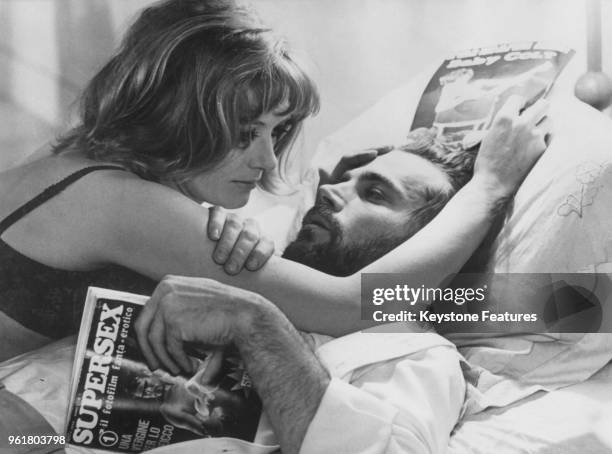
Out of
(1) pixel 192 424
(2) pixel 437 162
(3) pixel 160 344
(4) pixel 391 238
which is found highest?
(2) pixel 437 162

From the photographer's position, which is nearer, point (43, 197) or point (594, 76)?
point (43, 197)

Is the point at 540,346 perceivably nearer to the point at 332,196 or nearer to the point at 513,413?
the point at 513,413

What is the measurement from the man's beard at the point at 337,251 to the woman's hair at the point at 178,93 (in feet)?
0.60

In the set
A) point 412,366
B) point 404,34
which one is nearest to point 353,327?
point 412,366

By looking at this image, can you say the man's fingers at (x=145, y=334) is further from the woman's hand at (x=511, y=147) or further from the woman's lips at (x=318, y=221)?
the woman's hand at (x=511, y=147)

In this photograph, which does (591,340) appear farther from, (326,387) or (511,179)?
(326,387)

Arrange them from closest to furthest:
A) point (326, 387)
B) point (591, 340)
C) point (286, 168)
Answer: point (326, 387)
point (591, 340)
point (286, 168)

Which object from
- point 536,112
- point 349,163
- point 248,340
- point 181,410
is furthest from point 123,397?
point 536,112

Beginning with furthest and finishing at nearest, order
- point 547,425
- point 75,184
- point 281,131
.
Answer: point 281,131 < point 75,184 < point 547,425

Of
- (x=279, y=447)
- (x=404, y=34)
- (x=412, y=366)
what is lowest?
(x=279, y=447)

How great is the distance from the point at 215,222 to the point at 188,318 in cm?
15

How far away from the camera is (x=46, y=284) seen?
3.91 feet

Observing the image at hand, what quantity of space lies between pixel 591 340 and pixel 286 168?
1.76 feet

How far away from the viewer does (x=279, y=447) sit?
1126 millimetres
